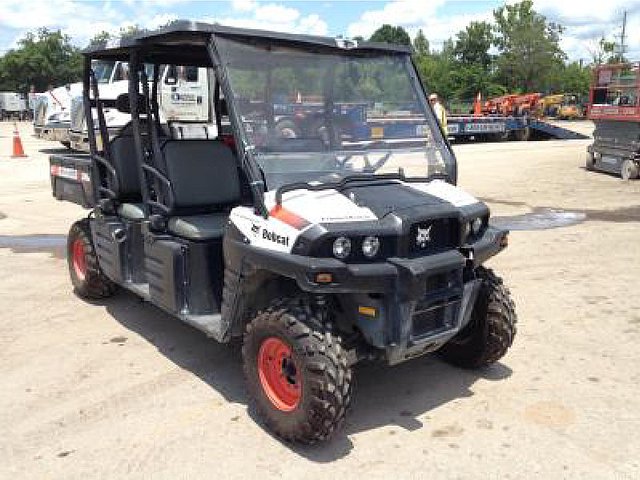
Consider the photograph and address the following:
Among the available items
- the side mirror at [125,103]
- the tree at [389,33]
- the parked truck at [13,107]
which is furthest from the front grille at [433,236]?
the tree at [389,33]

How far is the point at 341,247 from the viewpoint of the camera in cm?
338

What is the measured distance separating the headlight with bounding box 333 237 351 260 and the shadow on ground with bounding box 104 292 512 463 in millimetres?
1026

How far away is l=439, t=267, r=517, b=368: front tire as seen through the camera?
419cm

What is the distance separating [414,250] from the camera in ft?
11.7

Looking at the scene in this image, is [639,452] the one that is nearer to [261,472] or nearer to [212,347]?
[261,472]

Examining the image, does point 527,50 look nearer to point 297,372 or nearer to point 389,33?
point 389,33

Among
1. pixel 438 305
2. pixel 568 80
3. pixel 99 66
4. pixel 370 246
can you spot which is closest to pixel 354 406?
pixel 438 305

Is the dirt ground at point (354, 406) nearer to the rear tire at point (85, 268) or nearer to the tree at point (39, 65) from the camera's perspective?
Result: the rear tire at point (85, 268)

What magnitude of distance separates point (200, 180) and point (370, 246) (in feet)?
5.99

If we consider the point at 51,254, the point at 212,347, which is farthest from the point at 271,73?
the point at 51,254

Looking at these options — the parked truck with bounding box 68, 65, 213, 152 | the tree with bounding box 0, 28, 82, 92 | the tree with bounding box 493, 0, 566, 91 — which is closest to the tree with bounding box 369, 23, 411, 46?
the tree with bounding box 493, 0, 566, 91

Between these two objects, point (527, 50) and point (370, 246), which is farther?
point (527, 50)

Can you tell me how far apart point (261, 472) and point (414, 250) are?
4.48 feet

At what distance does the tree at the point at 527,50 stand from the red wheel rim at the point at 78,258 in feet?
192
